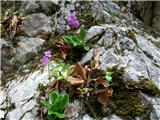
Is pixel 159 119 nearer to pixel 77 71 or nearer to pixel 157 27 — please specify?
pixel 77 71

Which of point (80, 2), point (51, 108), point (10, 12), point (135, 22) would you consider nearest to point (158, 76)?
point (51, 108)

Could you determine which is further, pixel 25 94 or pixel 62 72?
pixel 25 94

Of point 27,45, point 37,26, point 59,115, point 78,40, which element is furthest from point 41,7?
point 59,115

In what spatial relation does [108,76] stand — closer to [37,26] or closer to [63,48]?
[63,48]

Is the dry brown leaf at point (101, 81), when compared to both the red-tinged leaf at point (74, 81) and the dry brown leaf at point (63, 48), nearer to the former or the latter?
the red-tinged leaf at point (74, 81)

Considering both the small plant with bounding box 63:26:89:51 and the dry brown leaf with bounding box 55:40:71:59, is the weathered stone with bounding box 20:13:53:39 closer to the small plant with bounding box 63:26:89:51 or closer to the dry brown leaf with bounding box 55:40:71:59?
the dry brown leaf with bounding box 55:40:71:59

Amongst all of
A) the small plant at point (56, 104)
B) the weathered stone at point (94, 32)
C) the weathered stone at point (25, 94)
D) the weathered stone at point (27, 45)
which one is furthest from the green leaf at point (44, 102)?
the weathered stone at point (27, 45)

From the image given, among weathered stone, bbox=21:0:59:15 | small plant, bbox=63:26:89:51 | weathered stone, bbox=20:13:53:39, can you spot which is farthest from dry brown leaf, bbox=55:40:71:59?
weathered stone, bbox=21:0:59:15
